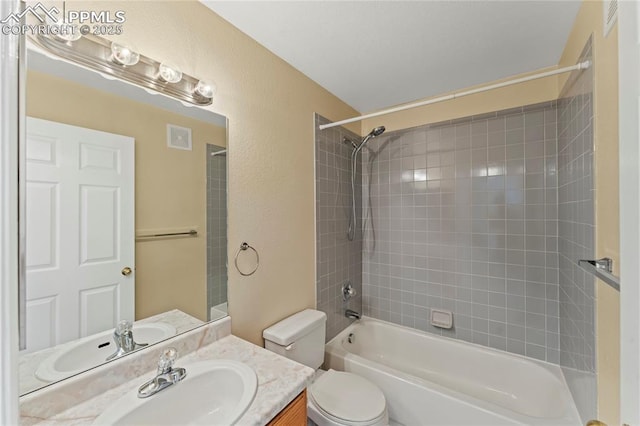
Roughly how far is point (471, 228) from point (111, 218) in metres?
2.29

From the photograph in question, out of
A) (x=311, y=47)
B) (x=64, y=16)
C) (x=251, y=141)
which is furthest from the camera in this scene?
(x=311, y=47)

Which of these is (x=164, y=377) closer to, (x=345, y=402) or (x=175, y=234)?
(x=175, y=234)

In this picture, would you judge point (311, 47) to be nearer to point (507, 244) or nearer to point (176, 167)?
point (176, 167)

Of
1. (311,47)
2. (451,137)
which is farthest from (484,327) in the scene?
(311,47)

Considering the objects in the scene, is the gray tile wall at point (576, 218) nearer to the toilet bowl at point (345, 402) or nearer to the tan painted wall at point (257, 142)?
the toilet bowl at point (345, 402)

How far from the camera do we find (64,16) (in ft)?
2.76

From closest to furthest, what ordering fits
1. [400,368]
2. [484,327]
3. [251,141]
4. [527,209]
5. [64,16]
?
1. [64,16]
2. [251,141]
3. [527,209]
4. [484,327]
5. [400,368]

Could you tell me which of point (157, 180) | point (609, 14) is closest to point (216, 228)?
point (157, 180)

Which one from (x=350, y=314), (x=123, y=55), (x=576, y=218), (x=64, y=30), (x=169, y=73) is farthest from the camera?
(x=350, y=314)

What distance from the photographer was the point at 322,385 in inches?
62.5

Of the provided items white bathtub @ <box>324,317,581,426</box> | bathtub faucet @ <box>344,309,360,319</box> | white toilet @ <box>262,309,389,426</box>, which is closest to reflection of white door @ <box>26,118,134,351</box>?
white toilet @ <box>262,309,389,426</box>

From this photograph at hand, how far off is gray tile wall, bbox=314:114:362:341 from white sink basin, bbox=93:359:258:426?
103 cm

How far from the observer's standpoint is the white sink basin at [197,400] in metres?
0.79

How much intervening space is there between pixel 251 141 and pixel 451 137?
1661 mm
